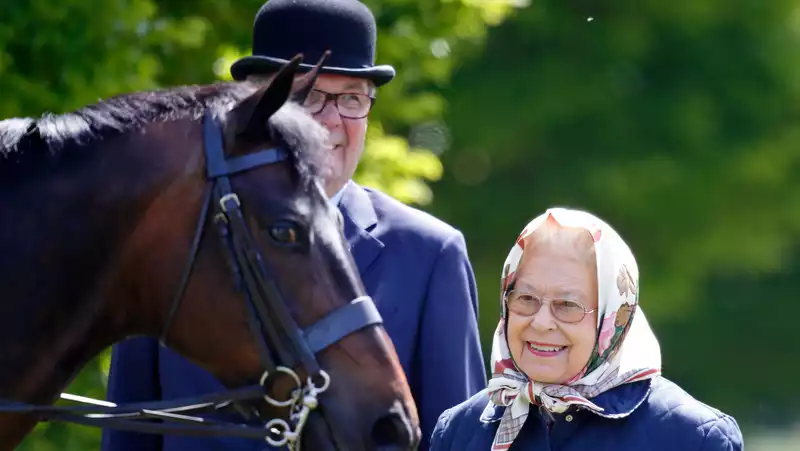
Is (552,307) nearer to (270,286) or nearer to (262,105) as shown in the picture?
(270,286)

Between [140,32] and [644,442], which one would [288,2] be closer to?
[644,442]

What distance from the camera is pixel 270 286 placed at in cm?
308

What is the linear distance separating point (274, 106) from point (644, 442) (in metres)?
1.16

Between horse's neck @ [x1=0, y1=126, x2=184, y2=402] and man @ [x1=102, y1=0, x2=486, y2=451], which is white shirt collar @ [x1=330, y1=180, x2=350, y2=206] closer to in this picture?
man @ [x1=102, y1=0, x2=486, y2=451]

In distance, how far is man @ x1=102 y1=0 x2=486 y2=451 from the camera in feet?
12.2

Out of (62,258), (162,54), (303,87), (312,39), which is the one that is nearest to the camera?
(62,258)

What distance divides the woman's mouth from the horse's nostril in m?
0.36

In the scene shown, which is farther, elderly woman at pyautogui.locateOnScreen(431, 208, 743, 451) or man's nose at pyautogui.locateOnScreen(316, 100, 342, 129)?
man's nose at pyautogui.locateOnScreen(316, 100, 342, 129)

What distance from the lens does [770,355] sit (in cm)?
1589

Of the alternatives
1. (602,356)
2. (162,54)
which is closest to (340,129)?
(602,356)

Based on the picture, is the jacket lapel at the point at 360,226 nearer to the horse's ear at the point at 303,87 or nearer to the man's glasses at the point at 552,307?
the horse's ear at the point at 303,87

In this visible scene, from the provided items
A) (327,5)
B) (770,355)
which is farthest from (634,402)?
(770,355)

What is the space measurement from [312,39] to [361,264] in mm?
667

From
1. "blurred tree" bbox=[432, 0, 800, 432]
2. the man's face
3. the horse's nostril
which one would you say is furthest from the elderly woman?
"blurred tree" bbox=[432, 0, 800, 432]
